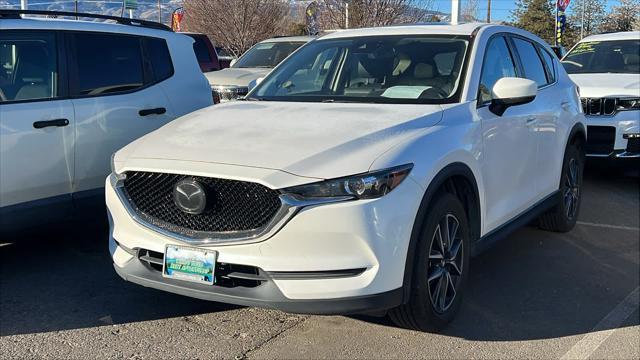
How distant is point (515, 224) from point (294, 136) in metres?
2.07

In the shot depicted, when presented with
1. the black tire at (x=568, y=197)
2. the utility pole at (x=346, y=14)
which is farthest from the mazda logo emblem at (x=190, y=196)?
the utility pole at (x=346, y=14)

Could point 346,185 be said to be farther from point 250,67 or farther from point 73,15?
point 250,67

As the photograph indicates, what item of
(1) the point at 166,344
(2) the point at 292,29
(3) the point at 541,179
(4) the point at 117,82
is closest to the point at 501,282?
(3) the point at 541,179

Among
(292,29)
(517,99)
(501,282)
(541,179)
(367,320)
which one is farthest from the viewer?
(292,29)

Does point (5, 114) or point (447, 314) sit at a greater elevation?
point (5, 114)

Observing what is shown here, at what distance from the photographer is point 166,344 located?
12.6 feet

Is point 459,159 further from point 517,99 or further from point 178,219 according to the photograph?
point 178,219

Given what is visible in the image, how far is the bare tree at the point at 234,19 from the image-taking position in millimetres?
25247

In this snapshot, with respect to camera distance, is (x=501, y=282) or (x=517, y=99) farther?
(x=501, y=282)

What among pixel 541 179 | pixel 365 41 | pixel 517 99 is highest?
pixel 365 41

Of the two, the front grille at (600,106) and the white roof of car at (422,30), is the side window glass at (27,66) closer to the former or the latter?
the white roof of car at (422,30)

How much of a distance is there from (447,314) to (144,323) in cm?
185

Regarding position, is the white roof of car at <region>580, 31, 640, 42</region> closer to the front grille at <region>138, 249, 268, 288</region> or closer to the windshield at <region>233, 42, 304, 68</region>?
the windshield at <region>233, 42, 304, 68</region>

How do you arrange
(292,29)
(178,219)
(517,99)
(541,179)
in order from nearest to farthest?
(178,219)
(517,99)
(541,179)
(292,29)
